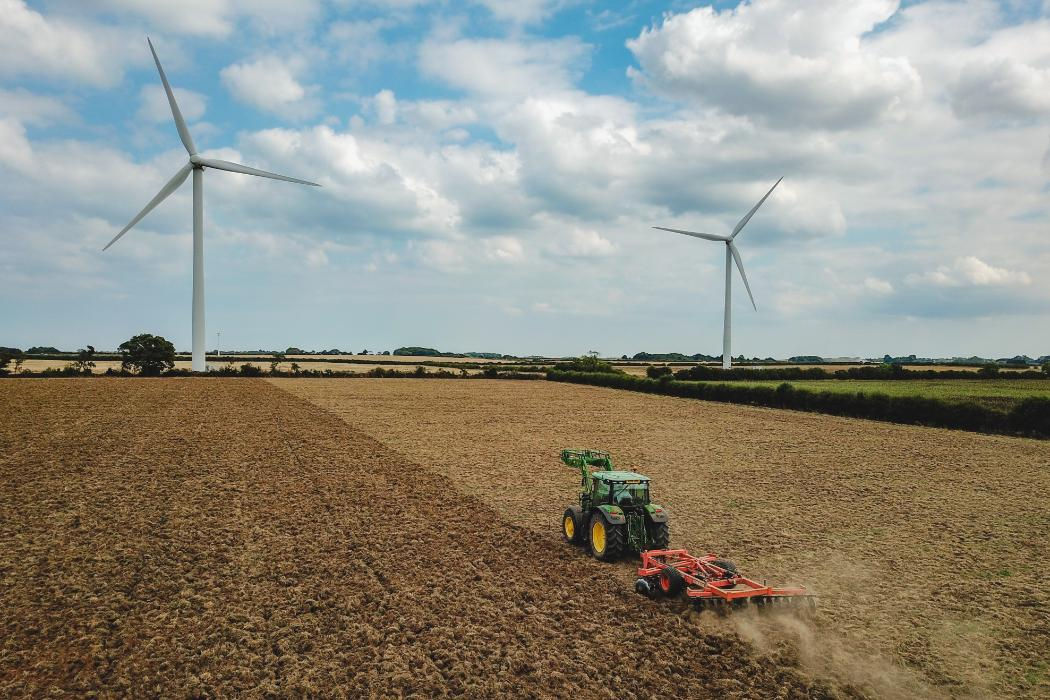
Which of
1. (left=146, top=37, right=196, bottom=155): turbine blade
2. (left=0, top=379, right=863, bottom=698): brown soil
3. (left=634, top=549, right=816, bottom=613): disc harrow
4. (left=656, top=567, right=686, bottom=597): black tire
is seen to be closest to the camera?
(left=0, top=379, right=863, bottom=698): brown soil

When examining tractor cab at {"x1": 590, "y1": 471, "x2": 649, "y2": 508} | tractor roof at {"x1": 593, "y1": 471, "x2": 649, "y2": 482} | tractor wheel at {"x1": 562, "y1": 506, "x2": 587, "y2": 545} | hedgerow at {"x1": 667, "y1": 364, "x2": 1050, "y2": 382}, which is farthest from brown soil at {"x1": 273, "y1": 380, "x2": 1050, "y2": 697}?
hedgerow at {"x1": 667, "y1": 364, "x2": 1050, "y2": 382}

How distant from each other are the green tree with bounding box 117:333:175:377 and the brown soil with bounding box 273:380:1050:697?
5457 centimetres

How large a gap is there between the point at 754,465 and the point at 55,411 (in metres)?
38.5

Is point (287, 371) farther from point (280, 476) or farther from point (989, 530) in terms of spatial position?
point (989, 530)

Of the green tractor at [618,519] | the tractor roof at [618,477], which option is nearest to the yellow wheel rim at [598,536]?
the green tractor at [618,519]

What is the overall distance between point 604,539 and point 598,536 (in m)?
0.32

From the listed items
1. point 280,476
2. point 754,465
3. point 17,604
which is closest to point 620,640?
point 17,604

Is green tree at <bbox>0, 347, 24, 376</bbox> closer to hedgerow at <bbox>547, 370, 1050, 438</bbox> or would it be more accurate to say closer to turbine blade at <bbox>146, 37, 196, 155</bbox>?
turbine blade at <bbox>146, 37, 196, 155</bbox>

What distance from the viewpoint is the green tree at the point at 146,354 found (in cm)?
7994

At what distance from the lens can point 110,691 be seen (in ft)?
26.2

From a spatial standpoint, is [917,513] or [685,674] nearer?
[685,674]

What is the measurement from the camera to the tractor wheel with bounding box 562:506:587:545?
13.6 m

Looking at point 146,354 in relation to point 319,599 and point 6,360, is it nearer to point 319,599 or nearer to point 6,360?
point 6,360

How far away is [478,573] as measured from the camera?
12070mm
